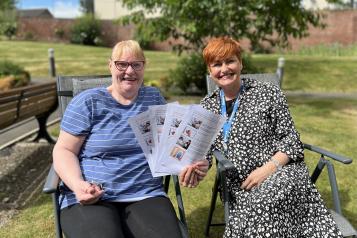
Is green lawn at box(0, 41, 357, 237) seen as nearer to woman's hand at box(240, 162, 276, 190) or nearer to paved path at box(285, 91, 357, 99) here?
paved path at box(285, 91, 357, 99)

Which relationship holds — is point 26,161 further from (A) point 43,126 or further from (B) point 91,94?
(B) point 91,94

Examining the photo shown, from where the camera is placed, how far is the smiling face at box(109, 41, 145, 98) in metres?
2.70

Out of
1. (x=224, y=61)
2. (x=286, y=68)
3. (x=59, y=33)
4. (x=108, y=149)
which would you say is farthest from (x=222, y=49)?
(x=59, y=33)

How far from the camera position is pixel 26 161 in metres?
5.67

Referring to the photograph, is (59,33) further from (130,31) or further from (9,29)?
(130,31)

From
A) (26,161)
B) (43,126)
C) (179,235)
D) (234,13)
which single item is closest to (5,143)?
(43,126)

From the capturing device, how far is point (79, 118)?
A: 8.79 feet

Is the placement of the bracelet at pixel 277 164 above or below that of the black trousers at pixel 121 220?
above

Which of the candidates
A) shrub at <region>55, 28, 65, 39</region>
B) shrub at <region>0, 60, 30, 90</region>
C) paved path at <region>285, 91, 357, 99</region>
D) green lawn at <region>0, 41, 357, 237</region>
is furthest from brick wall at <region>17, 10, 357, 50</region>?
paved path at <region>285, 91, 357, 99</region>

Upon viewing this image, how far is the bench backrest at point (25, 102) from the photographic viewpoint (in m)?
4.84

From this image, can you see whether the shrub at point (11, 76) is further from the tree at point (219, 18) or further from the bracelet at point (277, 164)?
the bracelet at point (277, 164)

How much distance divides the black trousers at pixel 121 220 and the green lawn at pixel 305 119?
4.11 ft

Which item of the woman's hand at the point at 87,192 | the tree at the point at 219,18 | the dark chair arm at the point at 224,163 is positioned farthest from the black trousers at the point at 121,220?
the tree at the point at 219,18

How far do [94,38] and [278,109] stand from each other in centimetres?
3325
